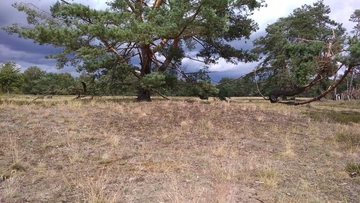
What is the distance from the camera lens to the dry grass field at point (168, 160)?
3498 millimetres

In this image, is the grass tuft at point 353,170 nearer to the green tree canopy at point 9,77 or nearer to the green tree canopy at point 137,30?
the green tree canopy at point 137,30

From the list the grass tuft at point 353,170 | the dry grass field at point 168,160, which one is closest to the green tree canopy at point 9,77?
the dry grass field at point 168,160

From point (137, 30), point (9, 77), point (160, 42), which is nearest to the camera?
point (137, 30)

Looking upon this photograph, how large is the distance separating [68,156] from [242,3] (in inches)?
490

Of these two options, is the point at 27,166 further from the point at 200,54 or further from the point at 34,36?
the point at 200,54

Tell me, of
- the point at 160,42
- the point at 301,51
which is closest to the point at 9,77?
the point at 160,42

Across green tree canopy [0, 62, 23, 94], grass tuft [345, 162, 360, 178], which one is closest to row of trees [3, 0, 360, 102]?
grass tuft [345, 162, 360, 178]

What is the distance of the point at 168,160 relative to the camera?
4.95 meters

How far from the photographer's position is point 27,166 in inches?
172

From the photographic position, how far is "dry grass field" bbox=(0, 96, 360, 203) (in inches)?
138

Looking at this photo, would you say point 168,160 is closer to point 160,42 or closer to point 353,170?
point 353,170

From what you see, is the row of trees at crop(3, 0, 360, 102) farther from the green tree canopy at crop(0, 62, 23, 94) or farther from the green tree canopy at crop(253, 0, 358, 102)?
the green tree canopy at crop(0, 62, 23, 94)

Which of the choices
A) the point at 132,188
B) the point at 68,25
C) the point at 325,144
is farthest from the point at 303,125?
the point at 68,25

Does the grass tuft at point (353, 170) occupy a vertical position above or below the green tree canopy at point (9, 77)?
below
